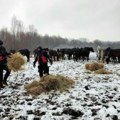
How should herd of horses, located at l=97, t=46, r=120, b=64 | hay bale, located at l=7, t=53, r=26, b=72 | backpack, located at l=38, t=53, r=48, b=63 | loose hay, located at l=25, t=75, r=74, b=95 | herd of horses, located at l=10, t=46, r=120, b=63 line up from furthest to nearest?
herd of horses, located at l=10, t=46, r=120, b=63, herd of horses, located at l=97, t=46, r=120, b=64, hay bale, located at l=7, t=53, r=26, b=72, backpack, located at l=38, t=53, r=48, b=63, loose hay, located at l=25, t=75, r=74, b=95

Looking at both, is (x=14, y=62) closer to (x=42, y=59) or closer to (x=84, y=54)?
(x=42, y=59)

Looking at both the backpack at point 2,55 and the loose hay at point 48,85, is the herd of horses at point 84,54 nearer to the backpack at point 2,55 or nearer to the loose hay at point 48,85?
the backpack at point 2,55

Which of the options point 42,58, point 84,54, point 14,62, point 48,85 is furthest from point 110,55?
point 48,85

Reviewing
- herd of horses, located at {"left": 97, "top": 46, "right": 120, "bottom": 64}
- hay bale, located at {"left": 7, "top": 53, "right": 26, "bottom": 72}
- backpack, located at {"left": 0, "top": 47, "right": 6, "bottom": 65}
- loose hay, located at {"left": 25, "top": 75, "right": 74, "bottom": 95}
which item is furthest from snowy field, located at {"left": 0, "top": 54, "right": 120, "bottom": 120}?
herd of horses, located at {"left": 97, "top": 46, "right": 120, "bottom": 64}

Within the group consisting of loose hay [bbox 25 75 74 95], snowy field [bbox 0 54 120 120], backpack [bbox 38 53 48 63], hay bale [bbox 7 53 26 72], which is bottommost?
snowy field [bbox 0 54 120 120]

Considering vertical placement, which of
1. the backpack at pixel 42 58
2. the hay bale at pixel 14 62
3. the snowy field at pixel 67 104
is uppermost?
the backpack at pixel 42 58

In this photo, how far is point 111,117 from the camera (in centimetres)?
779

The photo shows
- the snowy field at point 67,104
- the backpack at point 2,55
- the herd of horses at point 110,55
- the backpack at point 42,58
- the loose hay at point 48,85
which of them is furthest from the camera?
the herd of horses at point 110,55

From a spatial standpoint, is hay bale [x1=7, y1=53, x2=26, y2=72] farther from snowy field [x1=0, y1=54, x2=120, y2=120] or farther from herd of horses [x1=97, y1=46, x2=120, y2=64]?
herd of horses [x1=97, y1=46, x2=120, y2=64]

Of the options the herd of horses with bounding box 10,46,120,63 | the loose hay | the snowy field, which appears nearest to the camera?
the snowy field

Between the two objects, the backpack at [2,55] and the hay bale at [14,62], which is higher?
the backpack at [2,55]

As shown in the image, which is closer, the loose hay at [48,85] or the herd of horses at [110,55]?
the loose hay at [48,85]

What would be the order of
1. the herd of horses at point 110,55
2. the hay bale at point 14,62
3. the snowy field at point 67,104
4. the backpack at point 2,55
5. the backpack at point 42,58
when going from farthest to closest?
the herd of horses at point 110,55, the hay bale at point 14,62, the backpack at point 42,58, the backpack at point 2,55, the snowy field at point 67,104

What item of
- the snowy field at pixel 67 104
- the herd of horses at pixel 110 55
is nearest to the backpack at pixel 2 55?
the snowy field at pixel 67 104
